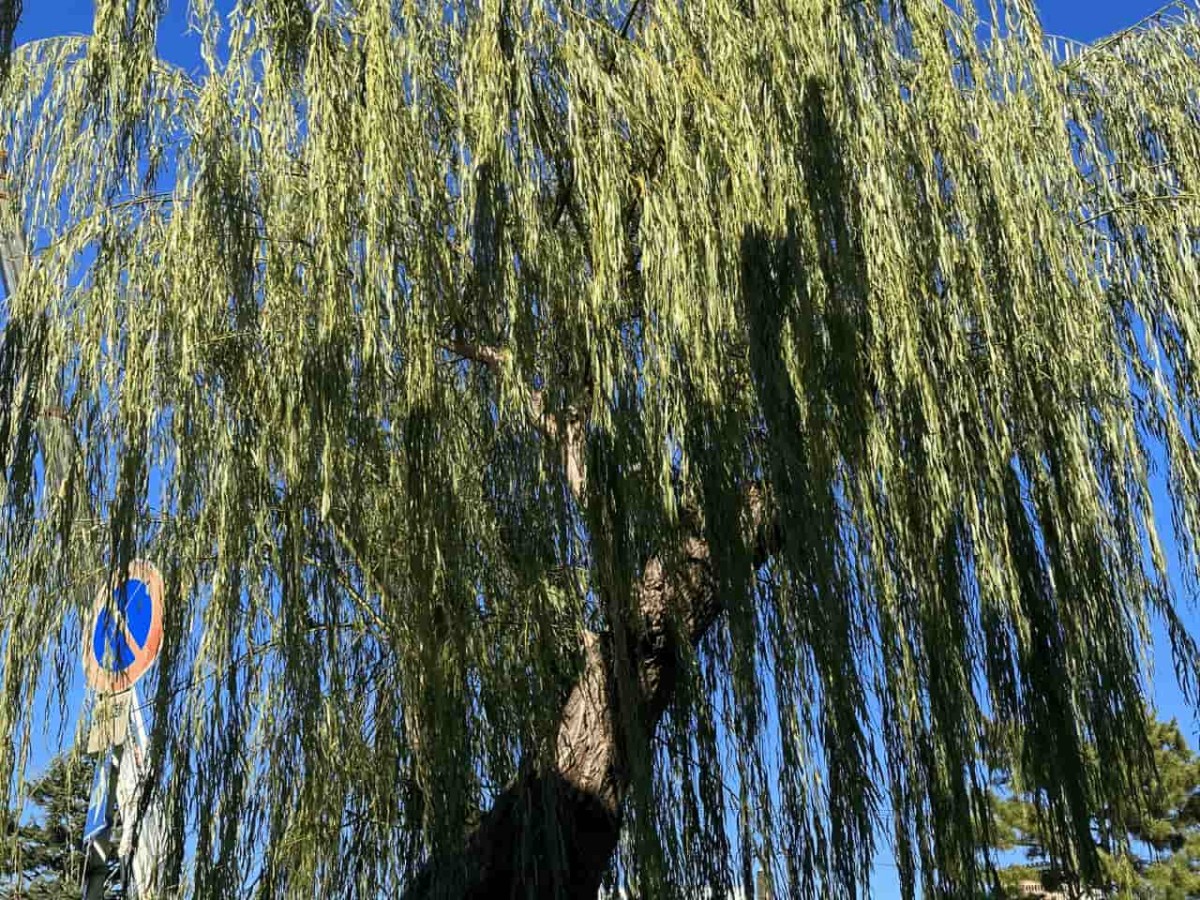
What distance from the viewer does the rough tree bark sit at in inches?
118

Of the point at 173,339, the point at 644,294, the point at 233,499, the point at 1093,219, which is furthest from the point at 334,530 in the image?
the point at 1093,219

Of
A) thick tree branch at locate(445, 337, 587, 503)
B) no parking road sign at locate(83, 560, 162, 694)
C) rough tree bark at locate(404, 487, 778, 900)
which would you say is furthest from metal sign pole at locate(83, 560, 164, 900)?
thick tree branch at locate(445, 337, 587, 503)

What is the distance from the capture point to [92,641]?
10.3 ft

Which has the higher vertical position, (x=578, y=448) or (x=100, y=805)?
(x=578, y=448)

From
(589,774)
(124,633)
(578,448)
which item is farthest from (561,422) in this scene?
(124,633)

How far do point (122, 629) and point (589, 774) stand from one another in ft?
3.65

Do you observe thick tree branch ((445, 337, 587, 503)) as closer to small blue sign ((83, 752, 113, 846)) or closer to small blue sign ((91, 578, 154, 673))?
small blue sign ((91, 578, 154, 673))

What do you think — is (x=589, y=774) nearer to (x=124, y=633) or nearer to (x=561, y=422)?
(x=561, y=422)

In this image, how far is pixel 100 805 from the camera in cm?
298

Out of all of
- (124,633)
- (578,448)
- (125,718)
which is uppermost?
(578,448)

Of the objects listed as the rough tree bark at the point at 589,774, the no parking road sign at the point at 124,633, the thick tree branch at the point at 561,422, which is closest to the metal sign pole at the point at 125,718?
the no parking road sign at the point at 124,633

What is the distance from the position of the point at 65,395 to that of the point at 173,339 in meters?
0.31

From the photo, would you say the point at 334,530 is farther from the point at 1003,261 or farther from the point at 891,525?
the point at 1003,261

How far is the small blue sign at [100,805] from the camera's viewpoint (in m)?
2.89
